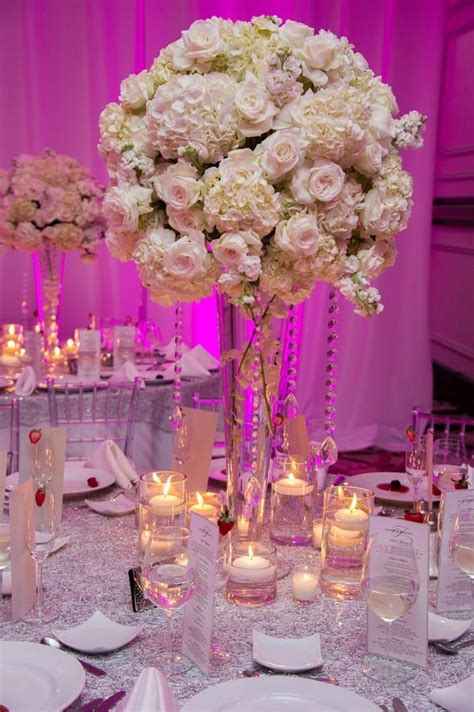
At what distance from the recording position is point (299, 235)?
1670mm

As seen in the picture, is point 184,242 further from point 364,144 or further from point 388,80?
point 388,80

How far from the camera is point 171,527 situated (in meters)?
1.66

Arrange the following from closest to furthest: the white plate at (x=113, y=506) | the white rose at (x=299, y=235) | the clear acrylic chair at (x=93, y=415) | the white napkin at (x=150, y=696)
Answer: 1. the white napkin at (x=150, y=696)
2. the white rose at (x=299, y=235)
3. the white plate at (x=113, y=506)
4. the clear acrylic chair at (x=93, y=415)

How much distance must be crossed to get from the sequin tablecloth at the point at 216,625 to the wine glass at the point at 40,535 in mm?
33

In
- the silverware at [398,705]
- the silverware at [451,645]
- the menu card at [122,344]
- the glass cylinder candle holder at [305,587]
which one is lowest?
the silverware at [398,705]

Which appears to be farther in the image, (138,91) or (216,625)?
(138,91)

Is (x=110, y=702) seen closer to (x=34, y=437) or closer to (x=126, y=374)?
(x=34, y=437)

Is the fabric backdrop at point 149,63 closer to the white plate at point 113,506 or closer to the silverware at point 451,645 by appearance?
the white plate at point 113,506

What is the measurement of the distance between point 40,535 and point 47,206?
8.93ft

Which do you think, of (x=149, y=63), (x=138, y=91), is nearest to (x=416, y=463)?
(x=138, y=91)

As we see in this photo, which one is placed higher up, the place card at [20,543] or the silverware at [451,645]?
the place card at [20,543]

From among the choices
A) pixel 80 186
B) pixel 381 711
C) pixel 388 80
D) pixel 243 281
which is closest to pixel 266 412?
pixel 243 281

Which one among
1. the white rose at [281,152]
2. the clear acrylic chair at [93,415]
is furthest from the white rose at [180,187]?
the clear acrylic chair at [93,415]

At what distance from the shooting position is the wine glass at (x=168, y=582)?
1435 millimetres
